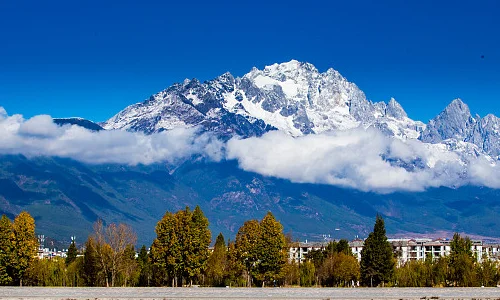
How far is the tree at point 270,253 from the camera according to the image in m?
119

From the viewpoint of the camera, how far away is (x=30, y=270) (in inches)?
4589

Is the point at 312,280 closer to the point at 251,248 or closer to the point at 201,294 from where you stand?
the point at 251,248

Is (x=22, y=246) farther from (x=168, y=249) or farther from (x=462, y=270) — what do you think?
(x=462, y=270)

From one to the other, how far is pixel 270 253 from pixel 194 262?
12.2m

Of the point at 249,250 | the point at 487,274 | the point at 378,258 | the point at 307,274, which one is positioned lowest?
the point at 307,274

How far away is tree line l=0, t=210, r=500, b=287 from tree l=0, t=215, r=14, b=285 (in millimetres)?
143

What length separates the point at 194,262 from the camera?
115562mm

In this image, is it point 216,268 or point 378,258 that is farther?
point 216,268

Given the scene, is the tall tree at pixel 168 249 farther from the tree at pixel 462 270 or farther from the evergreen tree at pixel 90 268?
the tree at pixel 462 270

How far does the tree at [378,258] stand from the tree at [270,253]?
16.7 metres

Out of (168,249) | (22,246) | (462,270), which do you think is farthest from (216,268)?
(462,270)

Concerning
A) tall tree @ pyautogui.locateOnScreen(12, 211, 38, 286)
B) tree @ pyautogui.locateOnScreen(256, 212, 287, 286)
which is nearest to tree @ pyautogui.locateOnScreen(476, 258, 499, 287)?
tree @ pyautogui.locateOnScreen(256, 212, 287, 286)

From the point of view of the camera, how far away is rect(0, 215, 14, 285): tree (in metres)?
113

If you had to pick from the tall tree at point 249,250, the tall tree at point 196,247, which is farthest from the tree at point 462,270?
the tall tree at point 196,247
